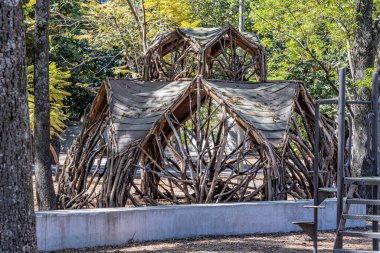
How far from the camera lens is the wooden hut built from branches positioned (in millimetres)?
13484

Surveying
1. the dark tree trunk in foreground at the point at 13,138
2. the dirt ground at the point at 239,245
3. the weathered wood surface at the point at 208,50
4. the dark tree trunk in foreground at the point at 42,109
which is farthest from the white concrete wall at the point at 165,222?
the dark tree trunk in foreground at the point at 13,138

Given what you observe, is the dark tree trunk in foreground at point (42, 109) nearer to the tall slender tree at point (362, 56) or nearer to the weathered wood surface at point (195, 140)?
the weathered wood surface at point (195, 140)

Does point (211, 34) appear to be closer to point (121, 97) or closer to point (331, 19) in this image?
point (121, 97)

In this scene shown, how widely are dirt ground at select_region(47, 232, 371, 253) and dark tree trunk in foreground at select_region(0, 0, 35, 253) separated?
13.2 feet

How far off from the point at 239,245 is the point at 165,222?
1302 mm

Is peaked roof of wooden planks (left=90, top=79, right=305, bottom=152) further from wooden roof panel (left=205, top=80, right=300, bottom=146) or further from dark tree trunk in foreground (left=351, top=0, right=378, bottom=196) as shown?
dark tree trunk in foreground (left=351, top=0, right=378, bottom=196)

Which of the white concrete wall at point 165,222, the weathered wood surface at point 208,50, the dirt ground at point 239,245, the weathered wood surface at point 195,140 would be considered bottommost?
the dirt ground at point 239,245

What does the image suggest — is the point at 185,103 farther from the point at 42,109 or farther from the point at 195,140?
the point at 42,109

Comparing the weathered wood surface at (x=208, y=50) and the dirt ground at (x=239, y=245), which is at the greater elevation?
the weathered wood surface at (x=208, y=50)

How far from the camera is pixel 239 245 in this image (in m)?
11.8

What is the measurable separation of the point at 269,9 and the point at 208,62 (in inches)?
158

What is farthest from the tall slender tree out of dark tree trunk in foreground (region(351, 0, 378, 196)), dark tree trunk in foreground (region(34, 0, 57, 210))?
dark tree trunk in foreground (region(34, 0, 57, 210))

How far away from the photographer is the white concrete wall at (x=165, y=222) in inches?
445

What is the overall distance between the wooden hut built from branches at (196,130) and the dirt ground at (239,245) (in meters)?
1.25
